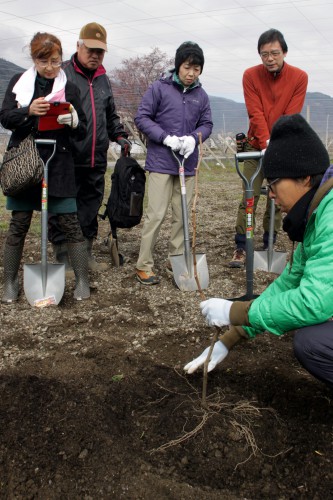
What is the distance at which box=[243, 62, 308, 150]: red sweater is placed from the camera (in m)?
4.38

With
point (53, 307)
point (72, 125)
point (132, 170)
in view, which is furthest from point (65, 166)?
point (53, 307)

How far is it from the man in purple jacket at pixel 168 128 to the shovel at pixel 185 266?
0.13 meters

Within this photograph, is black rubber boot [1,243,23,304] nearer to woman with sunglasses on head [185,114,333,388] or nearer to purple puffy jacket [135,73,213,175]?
purple puffy jacket [135,73,213,175]

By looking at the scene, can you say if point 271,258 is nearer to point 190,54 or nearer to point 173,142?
point 173,142

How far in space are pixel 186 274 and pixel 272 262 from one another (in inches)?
36.9

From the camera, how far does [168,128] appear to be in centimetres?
410

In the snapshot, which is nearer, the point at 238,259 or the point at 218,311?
the point at 218,311

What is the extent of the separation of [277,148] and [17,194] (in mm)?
2114

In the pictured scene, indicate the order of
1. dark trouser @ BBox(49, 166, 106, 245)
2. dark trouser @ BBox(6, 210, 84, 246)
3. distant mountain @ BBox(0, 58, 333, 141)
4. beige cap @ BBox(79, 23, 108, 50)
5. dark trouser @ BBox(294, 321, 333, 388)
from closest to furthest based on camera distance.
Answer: dark trouser @ BBox(294, 321, 333, 388), dark trouser @ BBox(6, 210, 84, 246), beige cap @ BBox(79, 23, 108, 50), dark trouser @ BBox(49, 166, 106, 245), distant mountain @ BBox(0, 58, 333, 141)

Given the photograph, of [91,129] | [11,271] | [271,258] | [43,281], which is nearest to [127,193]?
[91,129]

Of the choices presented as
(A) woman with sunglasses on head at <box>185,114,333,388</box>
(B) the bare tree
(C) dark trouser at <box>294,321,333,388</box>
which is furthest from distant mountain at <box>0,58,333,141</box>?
(C) dark trouser at <box>294,321,333,388</box>

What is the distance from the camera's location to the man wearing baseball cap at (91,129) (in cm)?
381

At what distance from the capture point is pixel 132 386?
2598mm

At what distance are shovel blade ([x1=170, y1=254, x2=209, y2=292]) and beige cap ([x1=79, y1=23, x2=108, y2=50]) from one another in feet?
5.68
